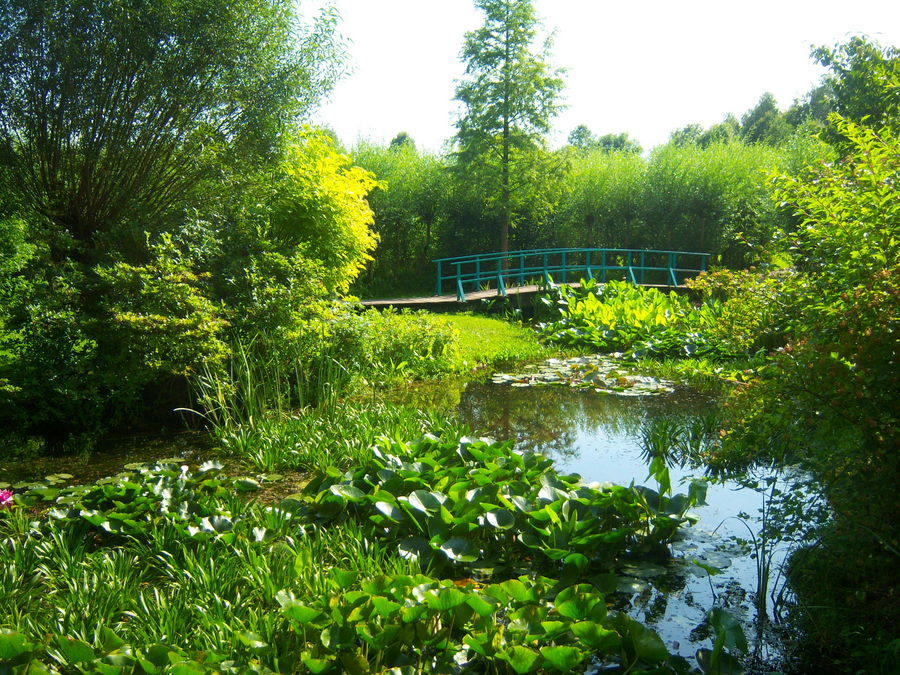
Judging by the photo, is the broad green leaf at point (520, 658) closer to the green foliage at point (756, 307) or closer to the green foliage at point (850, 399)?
the green foliage at point (850, 399)

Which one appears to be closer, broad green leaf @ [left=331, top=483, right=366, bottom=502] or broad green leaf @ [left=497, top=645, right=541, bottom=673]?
broad green leaf @ [left=497, top=645, right=541, bottom=673]

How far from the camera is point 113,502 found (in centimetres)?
353

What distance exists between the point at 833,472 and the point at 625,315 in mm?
8101

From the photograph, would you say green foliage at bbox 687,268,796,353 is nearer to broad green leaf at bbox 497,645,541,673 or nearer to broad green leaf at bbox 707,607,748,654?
broad green leaf at bbox 707,607,748,654

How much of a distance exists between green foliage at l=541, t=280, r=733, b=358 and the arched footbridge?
1.83 m

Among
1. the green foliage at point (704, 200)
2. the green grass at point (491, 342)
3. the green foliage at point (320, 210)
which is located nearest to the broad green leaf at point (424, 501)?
the green grass at point (491, 342)

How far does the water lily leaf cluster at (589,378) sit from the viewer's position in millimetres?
7340

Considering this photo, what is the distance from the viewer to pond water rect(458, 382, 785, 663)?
9.26 ft

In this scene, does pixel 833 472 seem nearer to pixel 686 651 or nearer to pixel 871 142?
pixel 686 651

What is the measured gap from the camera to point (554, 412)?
6613mm

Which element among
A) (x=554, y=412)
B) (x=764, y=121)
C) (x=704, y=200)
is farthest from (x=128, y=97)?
(x=764, y=121)

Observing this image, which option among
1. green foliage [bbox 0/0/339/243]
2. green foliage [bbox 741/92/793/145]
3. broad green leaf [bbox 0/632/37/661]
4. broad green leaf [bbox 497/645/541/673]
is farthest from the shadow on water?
green foliage [bbox 741/92/793/145]

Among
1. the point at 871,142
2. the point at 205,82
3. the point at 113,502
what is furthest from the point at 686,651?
the point at 205,82

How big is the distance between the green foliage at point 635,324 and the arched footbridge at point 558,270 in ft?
6.01
